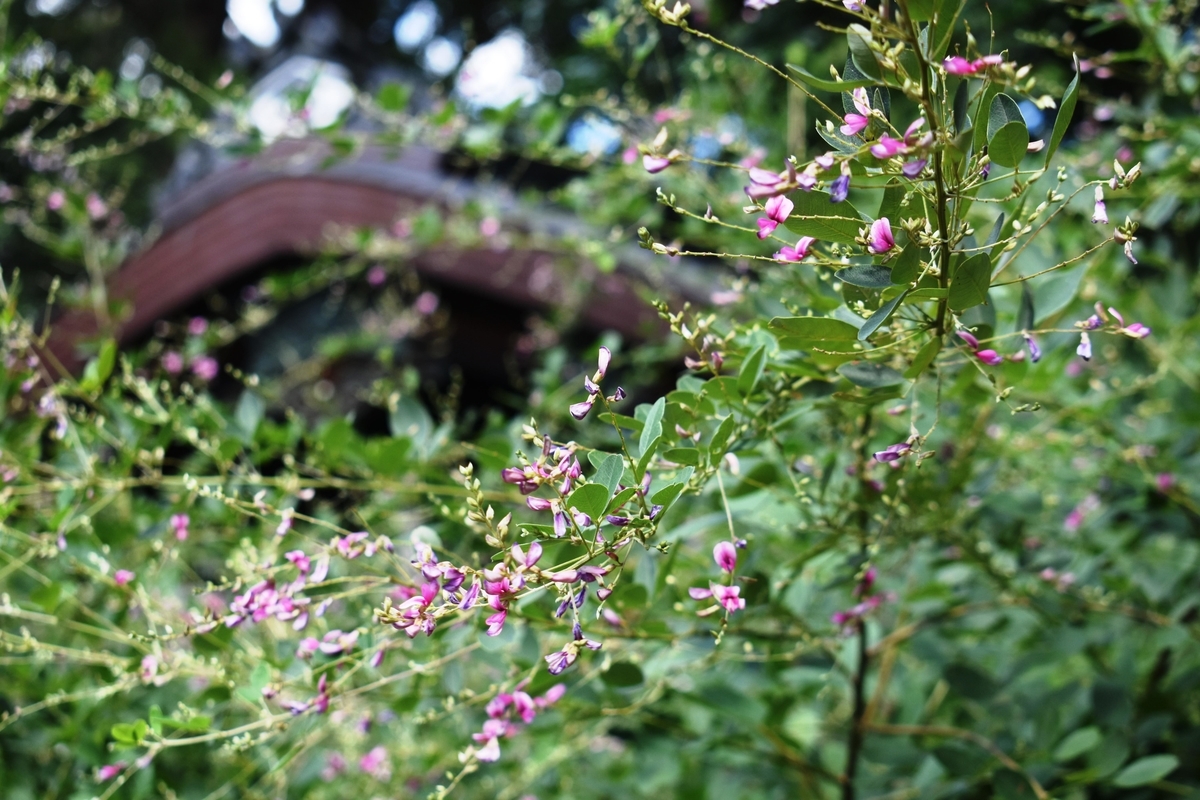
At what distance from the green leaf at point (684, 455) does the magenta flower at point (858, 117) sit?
237mm

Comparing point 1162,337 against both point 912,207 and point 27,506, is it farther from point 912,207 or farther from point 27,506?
point 27,506

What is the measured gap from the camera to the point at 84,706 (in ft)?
4.09

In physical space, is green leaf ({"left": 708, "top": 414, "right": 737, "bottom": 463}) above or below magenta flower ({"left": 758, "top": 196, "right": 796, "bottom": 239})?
below

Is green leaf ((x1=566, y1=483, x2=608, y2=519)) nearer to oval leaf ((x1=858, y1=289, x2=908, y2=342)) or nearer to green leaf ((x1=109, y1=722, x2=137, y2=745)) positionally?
oval leaf ((x1=858, y1=289, x2=908, y2=342))

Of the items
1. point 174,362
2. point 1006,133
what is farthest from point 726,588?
point 174,362

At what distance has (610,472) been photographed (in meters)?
0.60

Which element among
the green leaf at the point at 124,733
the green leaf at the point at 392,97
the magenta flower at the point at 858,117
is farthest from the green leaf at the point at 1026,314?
the green leaf at the point at 392,97

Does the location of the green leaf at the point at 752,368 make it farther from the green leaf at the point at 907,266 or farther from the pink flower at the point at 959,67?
the pink flower at the point at 959,67

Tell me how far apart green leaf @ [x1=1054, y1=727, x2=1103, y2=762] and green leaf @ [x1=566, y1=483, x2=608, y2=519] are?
77cm

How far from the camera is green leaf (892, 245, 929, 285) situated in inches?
22.7

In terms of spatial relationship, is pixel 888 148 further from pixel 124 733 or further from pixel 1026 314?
pixel 124 733

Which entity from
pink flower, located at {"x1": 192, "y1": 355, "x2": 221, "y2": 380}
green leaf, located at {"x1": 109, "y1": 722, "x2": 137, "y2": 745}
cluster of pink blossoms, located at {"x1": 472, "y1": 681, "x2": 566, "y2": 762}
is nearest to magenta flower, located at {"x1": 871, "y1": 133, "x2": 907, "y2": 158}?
cluster of pink blossoms, located at {"x1": 472, "y1": 681, "x2": 566, "y2": 762}

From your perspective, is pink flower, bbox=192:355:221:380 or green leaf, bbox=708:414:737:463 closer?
green leaf, bbox=708:414:737:463

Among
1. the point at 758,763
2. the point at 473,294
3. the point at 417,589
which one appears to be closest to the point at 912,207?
the point at 417,589
